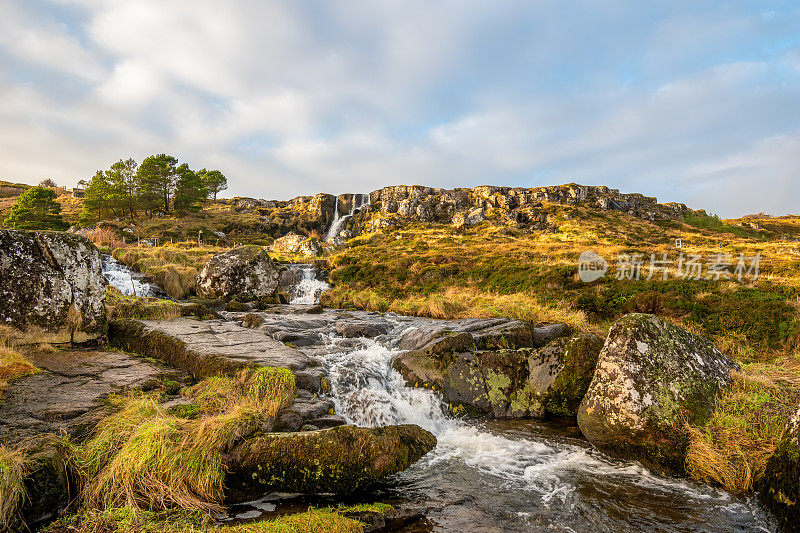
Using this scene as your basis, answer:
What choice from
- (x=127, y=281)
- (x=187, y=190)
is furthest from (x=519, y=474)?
(x=187, y=190)

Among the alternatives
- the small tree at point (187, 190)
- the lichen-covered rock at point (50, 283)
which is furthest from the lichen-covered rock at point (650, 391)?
the small tree at point (187, 190)

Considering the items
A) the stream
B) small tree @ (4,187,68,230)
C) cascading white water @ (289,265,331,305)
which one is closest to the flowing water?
the stream

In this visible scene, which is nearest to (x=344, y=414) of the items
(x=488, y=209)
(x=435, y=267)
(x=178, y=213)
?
(x=435, y=267)

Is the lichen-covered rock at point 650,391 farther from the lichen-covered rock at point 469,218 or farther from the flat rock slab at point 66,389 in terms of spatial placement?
the lichen-covered rock at point 469,218

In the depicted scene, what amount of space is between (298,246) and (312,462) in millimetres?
49438

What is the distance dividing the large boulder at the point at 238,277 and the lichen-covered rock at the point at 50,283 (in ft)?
36.8

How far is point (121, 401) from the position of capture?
5.33 m

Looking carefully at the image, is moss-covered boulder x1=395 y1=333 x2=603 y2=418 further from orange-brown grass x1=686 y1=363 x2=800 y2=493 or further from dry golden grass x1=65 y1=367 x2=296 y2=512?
dry golden grass x1=65 y1=367 x2=296 y2=512

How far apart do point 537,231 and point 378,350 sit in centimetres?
7533

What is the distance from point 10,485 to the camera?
10.9 ft

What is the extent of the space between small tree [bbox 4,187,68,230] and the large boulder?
38.2 metres

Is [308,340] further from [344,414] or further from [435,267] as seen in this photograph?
[435,267]

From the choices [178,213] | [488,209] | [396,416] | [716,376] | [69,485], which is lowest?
[396,416]

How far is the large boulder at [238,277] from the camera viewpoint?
64.8 ft
